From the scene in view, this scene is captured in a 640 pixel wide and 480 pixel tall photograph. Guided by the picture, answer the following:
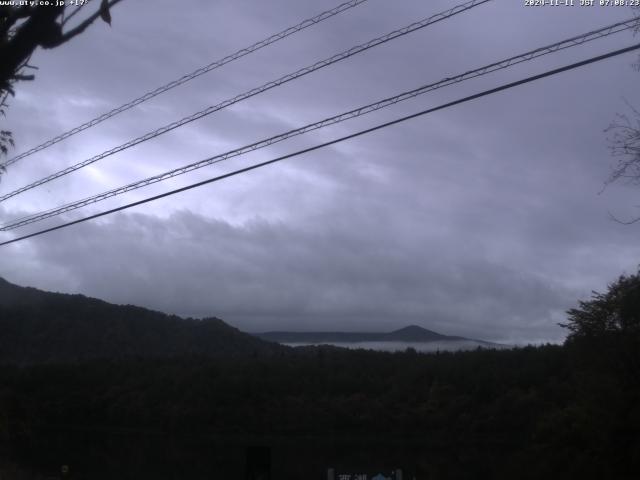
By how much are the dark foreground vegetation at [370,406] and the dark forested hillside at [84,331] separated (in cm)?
167

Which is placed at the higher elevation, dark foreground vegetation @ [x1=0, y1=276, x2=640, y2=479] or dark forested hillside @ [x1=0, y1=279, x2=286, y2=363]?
dark forested hillside @ [x1=0, y1=279, x2=286, y2=363]

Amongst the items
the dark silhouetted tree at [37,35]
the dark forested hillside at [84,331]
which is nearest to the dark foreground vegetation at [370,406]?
the dark forested hillside at [84,331]

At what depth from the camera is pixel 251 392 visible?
72500 mm

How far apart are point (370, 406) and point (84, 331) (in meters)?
25.7

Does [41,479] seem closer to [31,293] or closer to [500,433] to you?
[500,433]

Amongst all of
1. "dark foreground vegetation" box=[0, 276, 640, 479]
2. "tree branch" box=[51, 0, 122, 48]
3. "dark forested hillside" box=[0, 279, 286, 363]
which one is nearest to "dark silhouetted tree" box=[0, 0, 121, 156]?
"tree branch" box=[51, 0, 122, 48]

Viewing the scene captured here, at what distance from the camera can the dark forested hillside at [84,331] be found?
64625 millimetres

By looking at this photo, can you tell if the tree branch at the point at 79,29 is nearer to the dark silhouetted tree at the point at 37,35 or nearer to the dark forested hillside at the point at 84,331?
the dark silhouetted tree at the point at 37,35

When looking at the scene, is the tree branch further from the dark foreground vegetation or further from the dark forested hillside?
the dark forested hillside

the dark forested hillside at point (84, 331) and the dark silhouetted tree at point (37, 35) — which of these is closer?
the dark silhouetted tree at point (37, 35)

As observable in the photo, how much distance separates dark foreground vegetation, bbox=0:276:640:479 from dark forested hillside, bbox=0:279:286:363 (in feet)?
5.50

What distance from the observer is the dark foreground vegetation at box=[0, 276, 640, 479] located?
77.9 feet

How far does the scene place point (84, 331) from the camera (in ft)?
233

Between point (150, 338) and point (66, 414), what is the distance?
45.1 ft
